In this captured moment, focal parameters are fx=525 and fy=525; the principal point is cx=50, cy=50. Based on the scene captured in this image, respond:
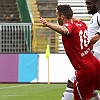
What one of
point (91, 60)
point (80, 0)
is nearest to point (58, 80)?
point (80, 0)

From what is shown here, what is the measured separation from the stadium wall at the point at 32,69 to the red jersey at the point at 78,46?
12.9m

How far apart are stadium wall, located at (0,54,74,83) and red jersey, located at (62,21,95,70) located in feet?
42.3

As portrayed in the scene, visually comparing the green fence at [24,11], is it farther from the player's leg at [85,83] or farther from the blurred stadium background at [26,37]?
the player's leg at [85,83]

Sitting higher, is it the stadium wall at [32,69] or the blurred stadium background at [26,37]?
the blurred stadium background at [26,37]

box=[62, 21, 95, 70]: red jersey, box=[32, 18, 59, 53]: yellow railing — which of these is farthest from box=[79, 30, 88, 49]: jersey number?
box=[32, 18, 59, 53]: yellow railing

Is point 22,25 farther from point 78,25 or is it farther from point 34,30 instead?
point 78,25

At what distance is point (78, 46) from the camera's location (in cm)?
778

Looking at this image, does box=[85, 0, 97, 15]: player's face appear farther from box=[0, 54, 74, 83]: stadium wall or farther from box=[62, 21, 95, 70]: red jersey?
box=[0, 54, 74, 83]: stadium wall

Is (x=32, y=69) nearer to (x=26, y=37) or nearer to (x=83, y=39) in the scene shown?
(x=26, y=37)

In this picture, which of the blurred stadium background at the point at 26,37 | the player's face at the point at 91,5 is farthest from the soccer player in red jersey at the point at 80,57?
the blurred stadium background at the point at 26,37

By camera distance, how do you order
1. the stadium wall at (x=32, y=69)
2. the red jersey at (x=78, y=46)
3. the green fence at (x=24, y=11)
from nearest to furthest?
1. the red jersey at (x=78, y=46)
2. the stadium wall at (x=32, y=69)
3. the green fence at (x=24, y=11)

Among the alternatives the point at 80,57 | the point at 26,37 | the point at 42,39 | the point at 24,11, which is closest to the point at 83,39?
the point at 80,57

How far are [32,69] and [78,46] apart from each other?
43.4 feet

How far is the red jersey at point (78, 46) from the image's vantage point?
25.3 feet
